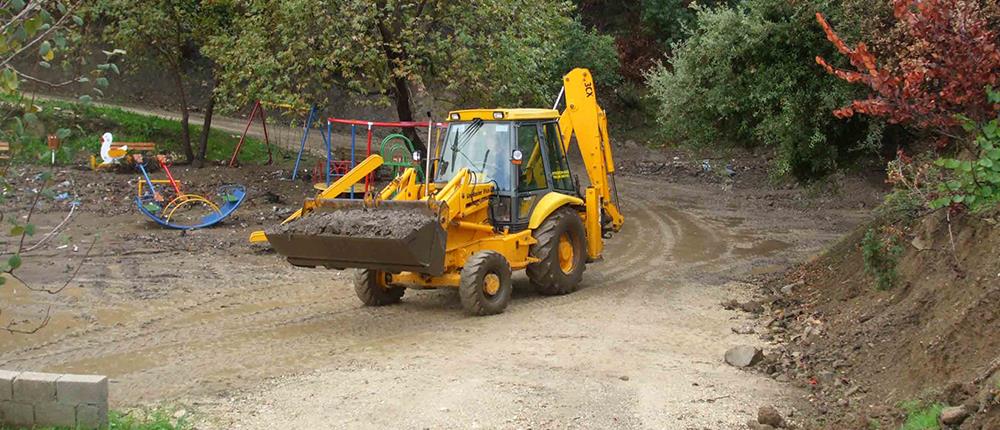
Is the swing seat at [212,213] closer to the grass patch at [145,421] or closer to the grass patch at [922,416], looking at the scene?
the grass patch at [145,421]

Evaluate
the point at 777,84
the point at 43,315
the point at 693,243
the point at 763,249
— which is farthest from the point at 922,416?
the point at 693,243

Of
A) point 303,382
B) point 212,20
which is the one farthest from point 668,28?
point 303,382

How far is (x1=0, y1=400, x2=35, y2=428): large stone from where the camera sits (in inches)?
274

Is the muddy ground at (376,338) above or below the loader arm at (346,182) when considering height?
below

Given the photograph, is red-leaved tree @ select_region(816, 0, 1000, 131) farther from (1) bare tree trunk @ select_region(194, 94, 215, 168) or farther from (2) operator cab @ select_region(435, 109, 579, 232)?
(1) bare tree trunk @ select_region(194, 94, 215, 168)

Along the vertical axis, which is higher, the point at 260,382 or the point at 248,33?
the point at 248,33

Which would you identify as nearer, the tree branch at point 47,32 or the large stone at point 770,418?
the tree branch at point 47,32

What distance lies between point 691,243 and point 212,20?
11.4 m

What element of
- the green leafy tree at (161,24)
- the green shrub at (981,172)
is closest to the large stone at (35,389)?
the green shrub at (981,172)

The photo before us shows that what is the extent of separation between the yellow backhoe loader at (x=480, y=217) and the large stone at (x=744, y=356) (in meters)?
3.02

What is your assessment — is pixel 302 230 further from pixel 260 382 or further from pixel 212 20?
pixel 212 20

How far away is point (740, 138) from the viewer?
1543cm

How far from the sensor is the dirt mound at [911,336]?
6.88 metres

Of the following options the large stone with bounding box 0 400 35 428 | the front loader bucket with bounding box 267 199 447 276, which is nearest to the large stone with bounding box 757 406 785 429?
the front loader bucket with bounding box 267 199 447 276
